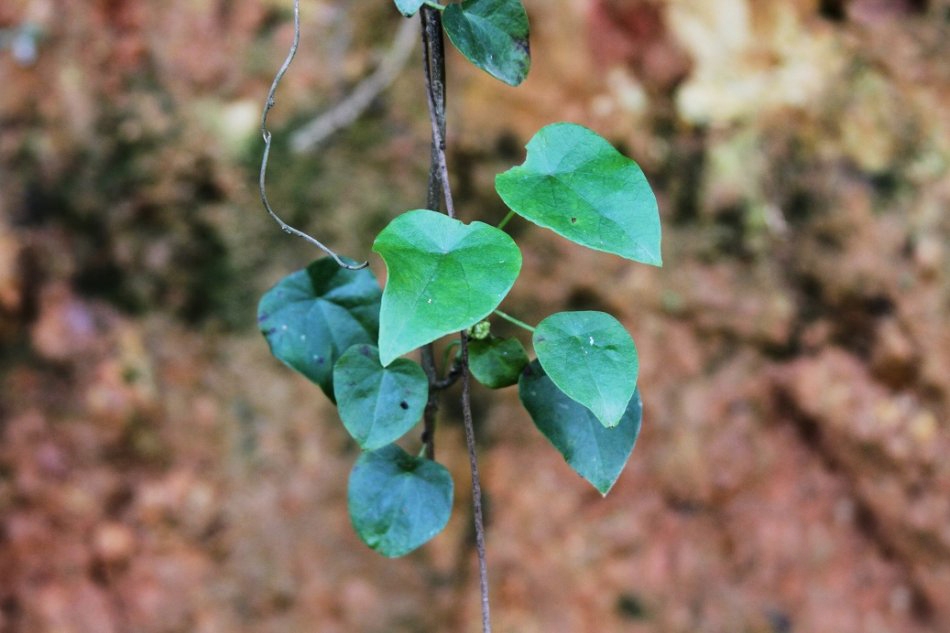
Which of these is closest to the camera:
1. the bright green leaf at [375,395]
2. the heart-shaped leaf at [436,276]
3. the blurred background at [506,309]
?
the heart-shaped leaf at [436,276]

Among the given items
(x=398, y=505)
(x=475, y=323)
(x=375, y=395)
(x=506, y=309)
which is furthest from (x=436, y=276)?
(x=506, y=309)

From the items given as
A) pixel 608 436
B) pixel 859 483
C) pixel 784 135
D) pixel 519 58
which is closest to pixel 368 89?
pixel 784 135

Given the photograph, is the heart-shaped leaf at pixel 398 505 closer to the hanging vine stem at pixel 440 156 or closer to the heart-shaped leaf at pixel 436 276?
the hanging vine stem at pixel 440 156

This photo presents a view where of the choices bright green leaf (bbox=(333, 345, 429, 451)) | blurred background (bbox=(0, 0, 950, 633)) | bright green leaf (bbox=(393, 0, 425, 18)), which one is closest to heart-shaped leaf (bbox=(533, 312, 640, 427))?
bright green leaf (bbox=(333, 345, 429, 451))

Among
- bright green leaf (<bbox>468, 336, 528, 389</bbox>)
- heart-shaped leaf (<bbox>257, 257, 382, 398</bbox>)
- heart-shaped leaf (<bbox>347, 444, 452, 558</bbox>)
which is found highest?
bright green leaf (<bbox>468, 336, 528, 389</bbox>)

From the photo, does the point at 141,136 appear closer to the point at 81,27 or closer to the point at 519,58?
the point at 81,27

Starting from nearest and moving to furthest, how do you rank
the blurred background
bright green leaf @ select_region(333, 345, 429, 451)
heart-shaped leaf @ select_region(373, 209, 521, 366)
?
heart-shaped leaf @ select_region(373, 209, 521, 366) < bright green leaf @ select_region(333, 345, 429, 451) < the blurred background

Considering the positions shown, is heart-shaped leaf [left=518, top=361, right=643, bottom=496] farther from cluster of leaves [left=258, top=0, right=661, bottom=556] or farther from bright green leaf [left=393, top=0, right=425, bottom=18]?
bright green leaf [left=393, top=0, right=425, bottom=18]

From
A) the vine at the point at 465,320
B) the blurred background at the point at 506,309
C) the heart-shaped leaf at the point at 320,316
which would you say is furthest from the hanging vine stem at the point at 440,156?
the blurred background at the point at 506,309

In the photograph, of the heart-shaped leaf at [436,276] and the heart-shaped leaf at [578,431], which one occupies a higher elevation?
the heart-shaped leaf at [436,276]
